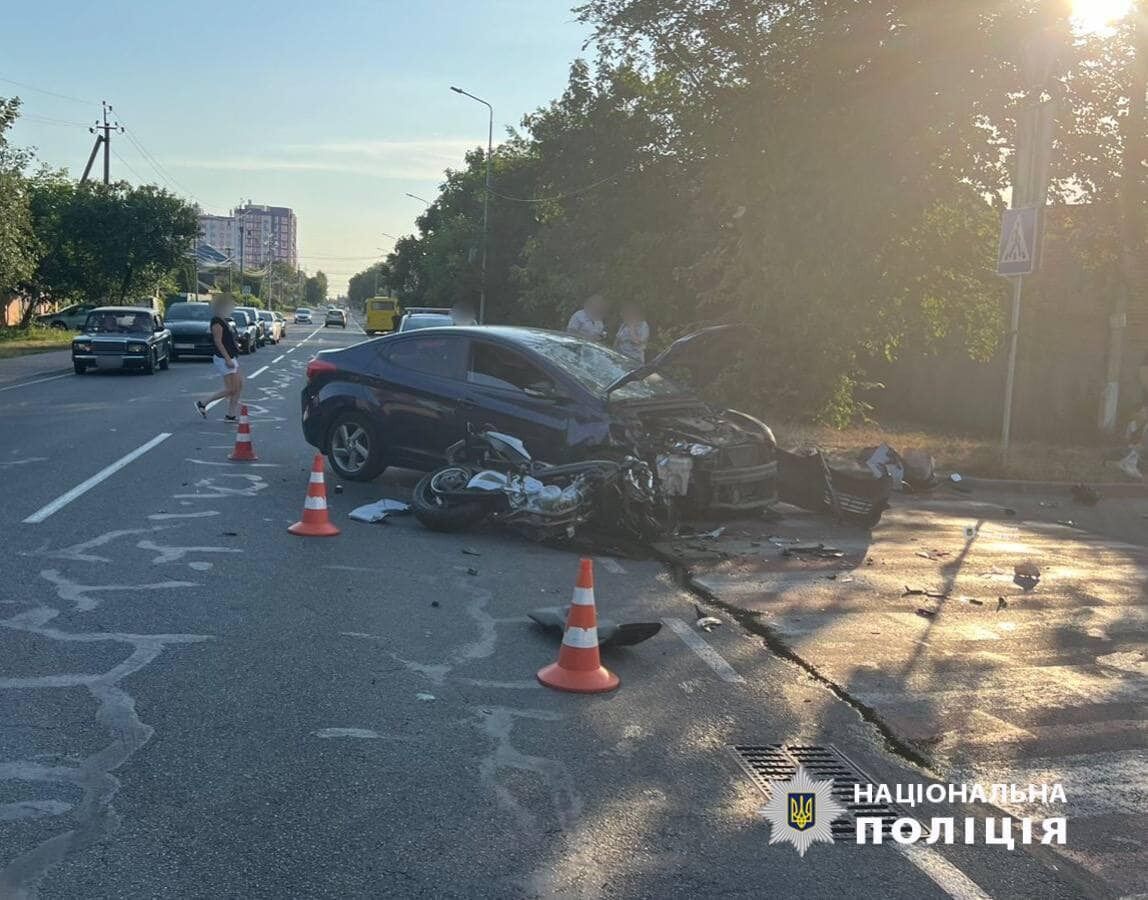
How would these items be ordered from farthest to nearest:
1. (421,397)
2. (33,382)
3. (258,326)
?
(258,326) → (33,382) → (421,397)

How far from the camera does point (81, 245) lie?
4472 cm

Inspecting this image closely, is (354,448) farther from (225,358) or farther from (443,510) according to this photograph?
(225,358)

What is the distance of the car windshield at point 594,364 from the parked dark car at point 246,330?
28651 mm

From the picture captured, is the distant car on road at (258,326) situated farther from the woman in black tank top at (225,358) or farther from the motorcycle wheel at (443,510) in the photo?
the motorcycle wheel at (443,510)

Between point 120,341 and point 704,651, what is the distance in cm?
2198

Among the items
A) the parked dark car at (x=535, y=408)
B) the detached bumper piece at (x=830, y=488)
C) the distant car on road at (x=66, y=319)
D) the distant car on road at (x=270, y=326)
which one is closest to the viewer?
the parked dark car at (x=535, y=408)

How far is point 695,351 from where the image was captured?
967 cm

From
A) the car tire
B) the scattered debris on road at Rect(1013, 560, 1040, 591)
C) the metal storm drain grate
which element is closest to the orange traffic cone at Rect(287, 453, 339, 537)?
the car tire

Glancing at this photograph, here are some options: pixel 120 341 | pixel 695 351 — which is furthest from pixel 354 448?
pixel 120 341

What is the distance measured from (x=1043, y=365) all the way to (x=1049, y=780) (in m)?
19.6

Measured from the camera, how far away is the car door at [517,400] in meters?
9.30

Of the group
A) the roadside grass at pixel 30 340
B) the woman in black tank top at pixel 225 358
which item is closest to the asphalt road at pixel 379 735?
the woman in black tank top at pixel 225 358

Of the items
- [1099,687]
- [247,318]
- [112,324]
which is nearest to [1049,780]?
[1099,687]

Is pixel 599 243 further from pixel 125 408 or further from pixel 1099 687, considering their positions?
pixel 1099 687
